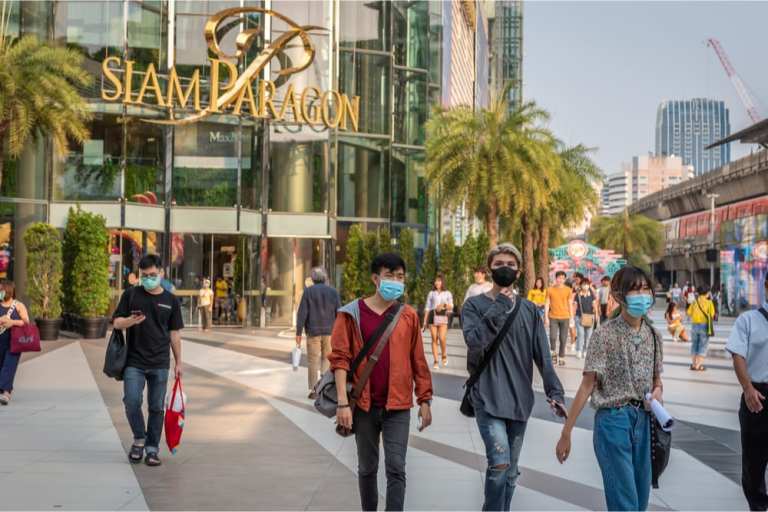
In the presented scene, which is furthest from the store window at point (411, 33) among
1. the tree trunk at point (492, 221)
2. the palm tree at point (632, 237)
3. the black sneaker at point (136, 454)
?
the palm tree at point (632, 237)

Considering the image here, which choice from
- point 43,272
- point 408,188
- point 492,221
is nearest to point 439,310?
point 43,272

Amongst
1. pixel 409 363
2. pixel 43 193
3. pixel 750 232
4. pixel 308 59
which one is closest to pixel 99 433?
pixel 409 363

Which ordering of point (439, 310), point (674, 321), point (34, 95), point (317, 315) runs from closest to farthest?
point (317, 315)
point (439, 310)
point (34, 95)
point (674, 321)

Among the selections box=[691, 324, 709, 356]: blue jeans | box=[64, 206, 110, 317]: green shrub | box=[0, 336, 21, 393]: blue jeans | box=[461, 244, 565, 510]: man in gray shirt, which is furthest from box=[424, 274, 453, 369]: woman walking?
box=[461, 244, 565, 510]: man in gray shirt

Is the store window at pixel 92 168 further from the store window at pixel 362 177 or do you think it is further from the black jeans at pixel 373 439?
the black jeans at pixel 373 439

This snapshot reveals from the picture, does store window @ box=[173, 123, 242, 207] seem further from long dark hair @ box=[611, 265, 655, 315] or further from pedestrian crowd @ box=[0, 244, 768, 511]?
long dark hair @ box=[611, 265, 655, 315]

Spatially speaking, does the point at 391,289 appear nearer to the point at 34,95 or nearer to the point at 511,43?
the point at 34,95

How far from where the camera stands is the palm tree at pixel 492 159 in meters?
34.7

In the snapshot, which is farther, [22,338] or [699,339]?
[699,339]

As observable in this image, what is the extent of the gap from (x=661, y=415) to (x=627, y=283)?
74cm

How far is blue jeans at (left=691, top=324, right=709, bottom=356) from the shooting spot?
19766mm

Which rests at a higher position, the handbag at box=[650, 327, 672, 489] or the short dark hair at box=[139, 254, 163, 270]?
the short dark hair at box=[139, 254, 163, 270]

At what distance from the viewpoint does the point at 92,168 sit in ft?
111

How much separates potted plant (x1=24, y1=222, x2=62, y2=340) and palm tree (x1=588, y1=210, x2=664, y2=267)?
274ft
